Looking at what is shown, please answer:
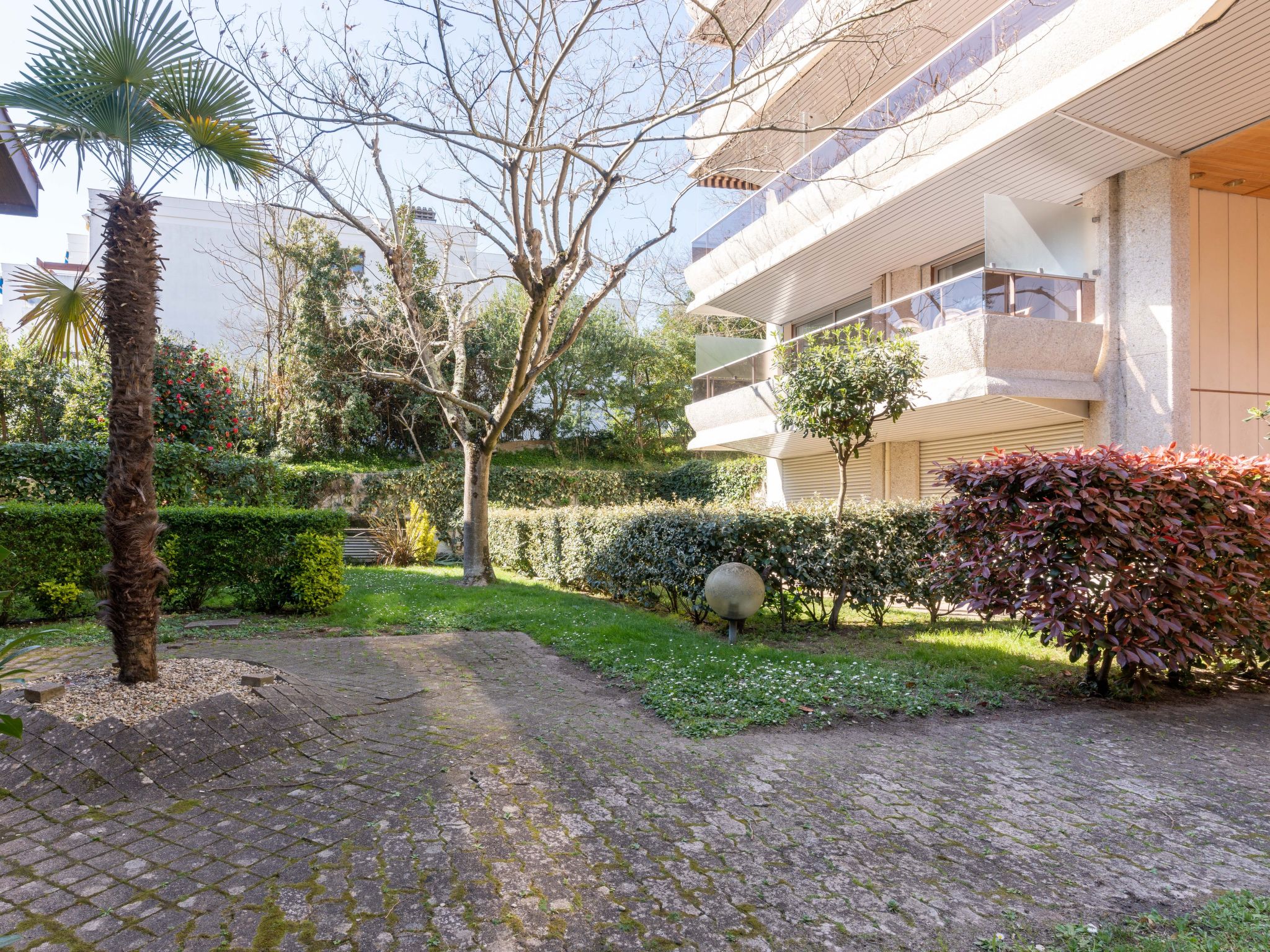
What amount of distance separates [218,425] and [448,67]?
1105 centimetres

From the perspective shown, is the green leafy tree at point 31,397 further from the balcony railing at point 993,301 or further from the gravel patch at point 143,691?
the balcony railing at point 993,301

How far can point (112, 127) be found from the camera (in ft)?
17.1

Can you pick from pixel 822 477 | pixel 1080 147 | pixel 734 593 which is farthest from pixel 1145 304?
pixel 822 477

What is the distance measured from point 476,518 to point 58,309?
28.5ft

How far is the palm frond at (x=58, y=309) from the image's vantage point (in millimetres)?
5480

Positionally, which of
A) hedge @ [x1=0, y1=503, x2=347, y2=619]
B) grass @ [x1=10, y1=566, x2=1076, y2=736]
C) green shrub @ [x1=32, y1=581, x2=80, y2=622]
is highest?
hedge @ [x1=0, y1=503, x2=347, y2=619]

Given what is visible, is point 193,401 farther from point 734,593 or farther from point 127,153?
point 734,593

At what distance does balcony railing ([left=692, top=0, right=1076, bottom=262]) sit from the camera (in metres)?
10.3

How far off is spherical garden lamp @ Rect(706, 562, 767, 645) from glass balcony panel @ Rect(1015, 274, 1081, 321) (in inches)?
238

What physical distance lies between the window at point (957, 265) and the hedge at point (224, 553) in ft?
37.6

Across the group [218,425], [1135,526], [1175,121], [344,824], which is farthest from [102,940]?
[218,425]

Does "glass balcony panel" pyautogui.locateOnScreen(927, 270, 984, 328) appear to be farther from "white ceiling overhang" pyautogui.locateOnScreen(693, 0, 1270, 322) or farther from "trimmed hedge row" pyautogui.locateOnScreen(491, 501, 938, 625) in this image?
"trimmed hedge row" pyautogui.locateOnScreen(491, 501, 938, 625)

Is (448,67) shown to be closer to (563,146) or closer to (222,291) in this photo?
(563,146)

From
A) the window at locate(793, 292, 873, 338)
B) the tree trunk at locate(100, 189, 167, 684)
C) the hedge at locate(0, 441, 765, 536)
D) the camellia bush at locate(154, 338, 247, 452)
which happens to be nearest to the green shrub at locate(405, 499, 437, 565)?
the hedge at locate(0, 441, 765, 536)
